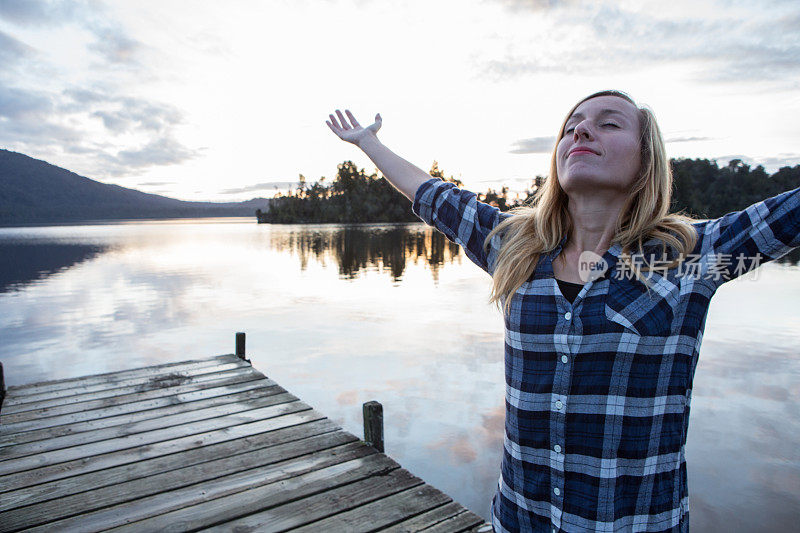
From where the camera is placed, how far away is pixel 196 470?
495 centimetres

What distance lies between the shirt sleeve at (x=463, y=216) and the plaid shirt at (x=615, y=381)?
14.8 inches

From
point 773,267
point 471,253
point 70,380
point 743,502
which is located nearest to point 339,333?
point 70,380

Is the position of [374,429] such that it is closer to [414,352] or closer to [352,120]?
[352,120]

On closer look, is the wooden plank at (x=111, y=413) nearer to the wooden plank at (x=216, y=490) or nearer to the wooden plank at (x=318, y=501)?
the wooden plank at (x=216, y=490)

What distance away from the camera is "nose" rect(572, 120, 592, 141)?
1843mm

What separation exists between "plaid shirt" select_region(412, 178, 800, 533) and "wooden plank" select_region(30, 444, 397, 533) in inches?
131

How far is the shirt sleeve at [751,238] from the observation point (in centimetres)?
158

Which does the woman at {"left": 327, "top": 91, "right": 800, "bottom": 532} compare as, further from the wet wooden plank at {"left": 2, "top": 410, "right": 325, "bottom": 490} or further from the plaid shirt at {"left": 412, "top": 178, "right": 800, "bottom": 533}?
the wet wooden plank at {"left": 2, "top": 410, "right": 325, "bottom": 490}

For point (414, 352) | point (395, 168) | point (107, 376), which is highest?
point (395, 168)

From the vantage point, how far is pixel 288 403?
6.84 meters

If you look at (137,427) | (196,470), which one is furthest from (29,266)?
(196,470)

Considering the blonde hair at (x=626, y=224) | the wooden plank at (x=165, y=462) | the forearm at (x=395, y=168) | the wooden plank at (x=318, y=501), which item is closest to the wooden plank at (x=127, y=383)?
the wooden plank at (x=165, y=462)

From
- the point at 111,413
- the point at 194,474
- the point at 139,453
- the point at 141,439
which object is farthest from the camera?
the point at 111,413

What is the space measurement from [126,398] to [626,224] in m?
7.29
